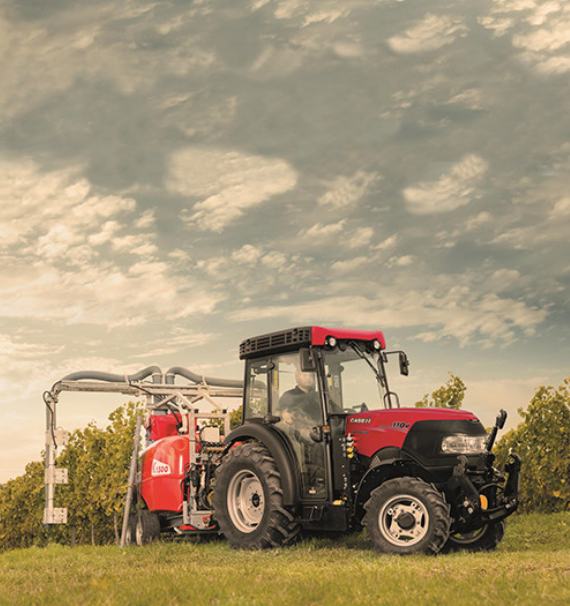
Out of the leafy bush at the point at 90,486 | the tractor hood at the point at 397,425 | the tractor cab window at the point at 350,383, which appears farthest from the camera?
the leafy bush at the point at 90,486

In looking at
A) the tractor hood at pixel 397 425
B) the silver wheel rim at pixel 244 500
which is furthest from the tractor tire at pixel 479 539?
the silver wheel rim at pixel 244 500

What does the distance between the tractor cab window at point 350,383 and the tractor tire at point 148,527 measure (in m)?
5.24

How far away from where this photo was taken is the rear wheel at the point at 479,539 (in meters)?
13.4

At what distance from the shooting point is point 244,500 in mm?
14758

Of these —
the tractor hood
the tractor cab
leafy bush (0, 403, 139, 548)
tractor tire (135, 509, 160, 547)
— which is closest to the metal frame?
tractor tire (135, 509, 160, 547)

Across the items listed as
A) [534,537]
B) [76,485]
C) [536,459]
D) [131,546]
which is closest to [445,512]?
[534,537]

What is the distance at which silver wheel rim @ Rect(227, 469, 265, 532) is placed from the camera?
47.7 ft

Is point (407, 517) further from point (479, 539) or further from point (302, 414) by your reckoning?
point (302, 414)

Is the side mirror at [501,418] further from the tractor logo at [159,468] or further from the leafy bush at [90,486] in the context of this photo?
the leafy bush at [90,486]

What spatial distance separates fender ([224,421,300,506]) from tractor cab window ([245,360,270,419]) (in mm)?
367

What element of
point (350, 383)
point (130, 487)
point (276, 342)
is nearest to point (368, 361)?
point (350, 383)

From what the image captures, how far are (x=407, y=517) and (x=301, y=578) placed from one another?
3015 millimetres

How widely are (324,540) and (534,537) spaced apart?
3717 mm

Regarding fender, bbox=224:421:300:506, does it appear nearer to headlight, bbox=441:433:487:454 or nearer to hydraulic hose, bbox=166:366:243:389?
headlight, bbox=441:433:487:454
